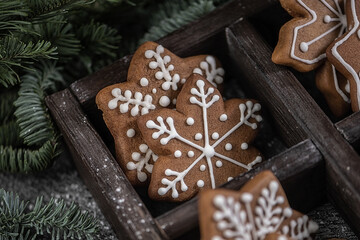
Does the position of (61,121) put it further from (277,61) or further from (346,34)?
(346,34)

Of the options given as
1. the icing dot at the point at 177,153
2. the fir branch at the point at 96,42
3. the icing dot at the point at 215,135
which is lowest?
the icing dot at the point at 215,135

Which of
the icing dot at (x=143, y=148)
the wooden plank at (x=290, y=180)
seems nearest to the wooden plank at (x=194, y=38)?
the icing dot at (x=143, y=148)

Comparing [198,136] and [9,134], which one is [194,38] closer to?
[198,136]

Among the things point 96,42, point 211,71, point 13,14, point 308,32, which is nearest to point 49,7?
point 13,14

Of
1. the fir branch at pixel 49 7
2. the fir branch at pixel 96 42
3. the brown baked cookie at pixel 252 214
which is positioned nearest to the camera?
the brown baked cookie at pixel 252 214

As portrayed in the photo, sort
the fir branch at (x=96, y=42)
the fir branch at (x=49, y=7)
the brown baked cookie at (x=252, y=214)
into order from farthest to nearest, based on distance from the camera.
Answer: the fir branch at (x=96, y=42) → the fir branch at (x=49, y=7) → the brown baked cookie at (x=252, y=214)

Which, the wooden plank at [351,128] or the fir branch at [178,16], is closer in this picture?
the wooden plank at [351,128]

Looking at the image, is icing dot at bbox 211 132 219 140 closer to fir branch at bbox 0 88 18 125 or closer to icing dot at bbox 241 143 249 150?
icing dot at bbox 241 143 249 150

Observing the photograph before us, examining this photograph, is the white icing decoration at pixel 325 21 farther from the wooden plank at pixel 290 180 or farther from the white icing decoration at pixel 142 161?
the white icing decoration at pixel 142 161

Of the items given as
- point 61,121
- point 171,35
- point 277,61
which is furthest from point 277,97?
point 61,121
